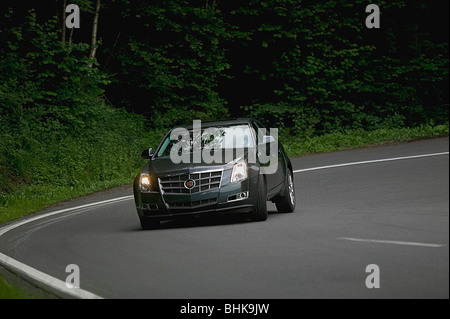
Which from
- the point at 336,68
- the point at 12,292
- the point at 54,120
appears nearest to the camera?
the point at 12,292

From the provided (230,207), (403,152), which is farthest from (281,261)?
(403,152)

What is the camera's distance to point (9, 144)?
25172 millimetres

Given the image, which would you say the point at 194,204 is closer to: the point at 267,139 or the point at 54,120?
the point at 267,139

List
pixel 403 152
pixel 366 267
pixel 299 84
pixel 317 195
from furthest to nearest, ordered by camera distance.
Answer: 1. pixel 299 84
2. pixel 403 152
3. pixel 317 195
4. pixel 366 267

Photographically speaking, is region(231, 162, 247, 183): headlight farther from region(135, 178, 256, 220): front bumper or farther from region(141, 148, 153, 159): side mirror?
region(141, 148, 153, 159): side mirror

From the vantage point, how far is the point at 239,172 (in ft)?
45.1

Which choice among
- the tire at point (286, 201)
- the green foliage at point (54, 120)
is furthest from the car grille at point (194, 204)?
the green foliage at point (54, 120)

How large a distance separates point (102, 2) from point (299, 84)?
27.9 ft

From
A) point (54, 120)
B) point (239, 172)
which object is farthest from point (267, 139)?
point (54, 120)

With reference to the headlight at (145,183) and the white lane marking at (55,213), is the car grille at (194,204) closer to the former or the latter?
the headlight at (145,183)

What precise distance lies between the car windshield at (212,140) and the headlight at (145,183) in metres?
1.05

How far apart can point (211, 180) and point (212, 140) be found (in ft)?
4.90

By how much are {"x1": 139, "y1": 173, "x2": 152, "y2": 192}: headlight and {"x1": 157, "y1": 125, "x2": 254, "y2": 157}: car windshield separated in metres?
1.05
